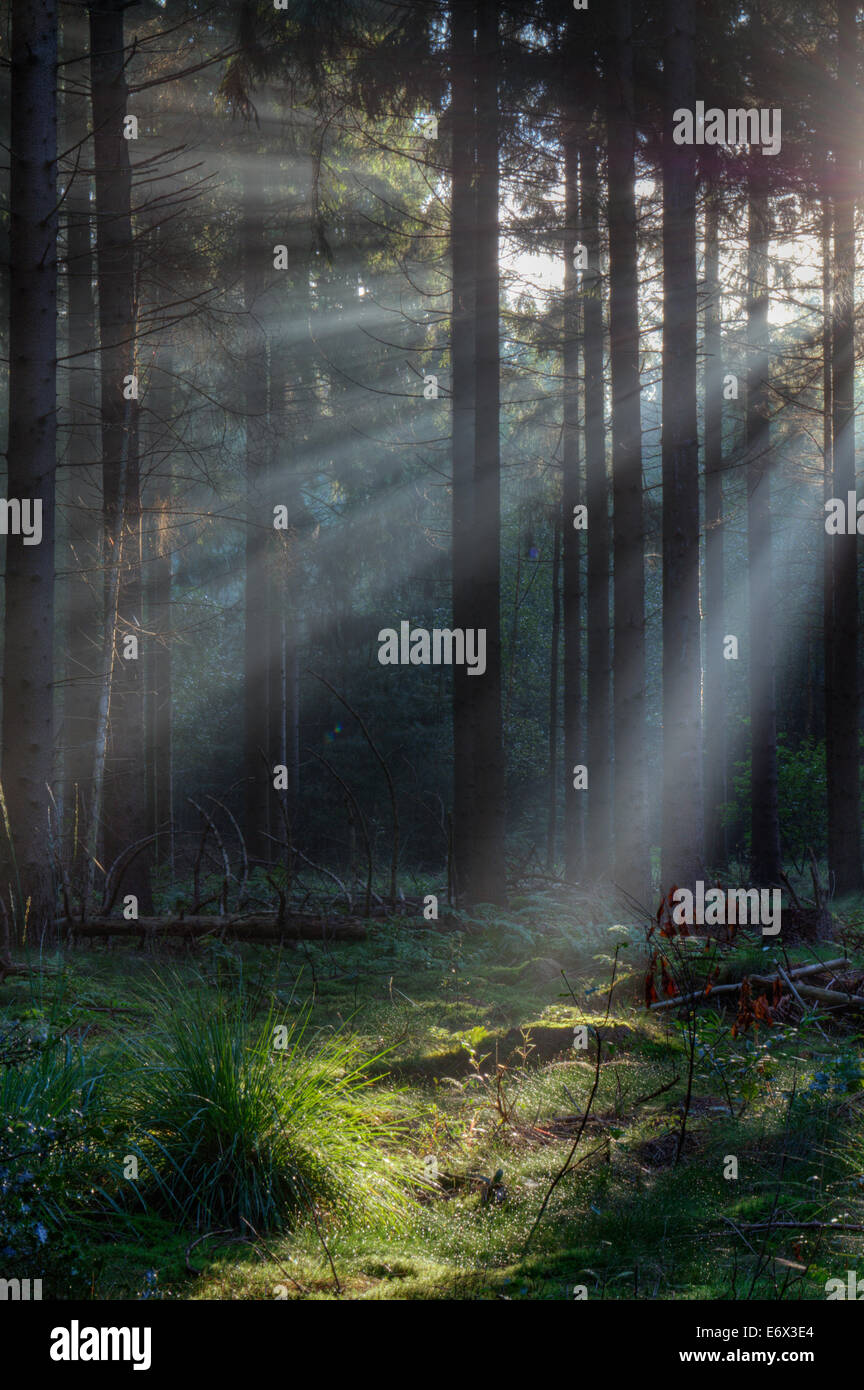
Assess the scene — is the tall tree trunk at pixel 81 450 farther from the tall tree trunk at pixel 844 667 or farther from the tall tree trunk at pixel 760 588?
the tall tree trunk at pixel 844 667

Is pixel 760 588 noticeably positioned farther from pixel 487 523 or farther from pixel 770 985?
pixel 770 985

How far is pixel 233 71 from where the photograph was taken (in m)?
10.2

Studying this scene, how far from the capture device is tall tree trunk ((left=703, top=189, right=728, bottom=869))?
618 inches

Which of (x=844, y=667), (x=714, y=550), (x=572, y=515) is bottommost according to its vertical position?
(x=844, y=667)

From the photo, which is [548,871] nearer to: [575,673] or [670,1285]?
[575,673]

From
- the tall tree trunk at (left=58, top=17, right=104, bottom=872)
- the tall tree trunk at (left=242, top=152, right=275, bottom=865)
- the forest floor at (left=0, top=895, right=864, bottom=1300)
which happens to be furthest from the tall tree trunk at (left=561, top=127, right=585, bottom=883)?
the forest floor at (left=0, top=895, right=864, bottom=1300)

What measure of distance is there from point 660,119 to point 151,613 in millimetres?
9700

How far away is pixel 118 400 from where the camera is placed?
10.7 metres

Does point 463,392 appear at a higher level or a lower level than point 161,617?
higher

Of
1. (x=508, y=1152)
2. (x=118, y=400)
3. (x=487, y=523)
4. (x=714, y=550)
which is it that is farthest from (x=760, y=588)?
(x=508, y=1152)

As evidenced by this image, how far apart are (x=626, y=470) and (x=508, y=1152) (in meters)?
7.89

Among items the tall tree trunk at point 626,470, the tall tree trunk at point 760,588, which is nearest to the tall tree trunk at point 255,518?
the tall tree trunk at point 626,470

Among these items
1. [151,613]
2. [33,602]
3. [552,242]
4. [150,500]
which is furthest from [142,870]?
[552,242]

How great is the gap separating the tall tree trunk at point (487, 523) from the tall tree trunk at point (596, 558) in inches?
137
